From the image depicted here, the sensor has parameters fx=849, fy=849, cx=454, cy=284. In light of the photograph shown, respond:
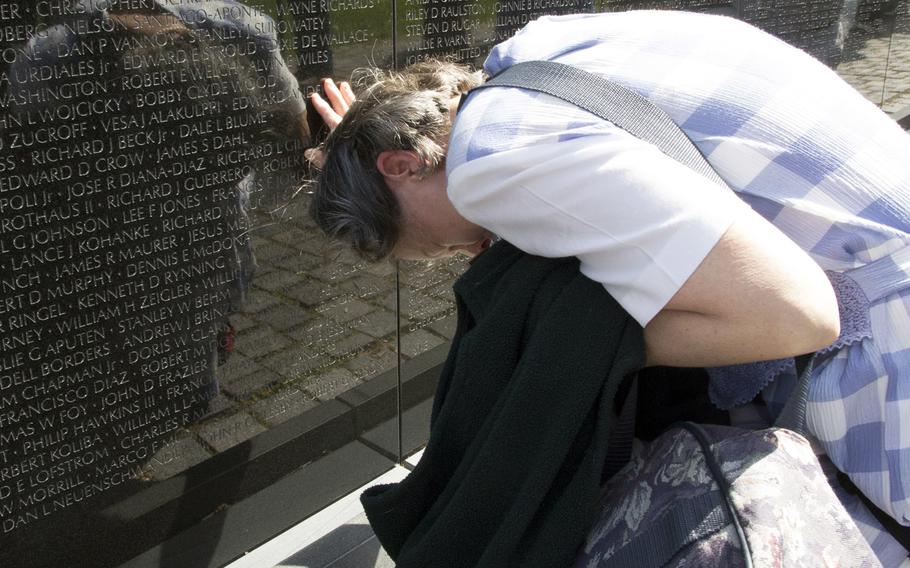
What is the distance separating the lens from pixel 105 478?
245 cm

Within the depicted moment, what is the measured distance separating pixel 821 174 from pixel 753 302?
0.30 meters

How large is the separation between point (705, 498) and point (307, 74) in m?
1.87

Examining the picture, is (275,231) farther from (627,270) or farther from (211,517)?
(627,270)

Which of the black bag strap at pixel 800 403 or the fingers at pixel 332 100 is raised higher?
the fingers at pixel 332 100

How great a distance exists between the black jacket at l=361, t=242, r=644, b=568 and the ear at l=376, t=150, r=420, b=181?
1.05 ft

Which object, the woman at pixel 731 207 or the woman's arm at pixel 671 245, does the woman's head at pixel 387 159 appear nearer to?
the woman at pixel 731 207

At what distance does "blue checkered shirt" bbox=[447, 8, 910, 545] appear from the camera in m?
1.38

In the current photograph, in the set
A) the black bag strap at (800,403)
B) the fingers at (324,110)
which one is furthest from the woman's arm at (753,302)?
the fingers at (324,110)

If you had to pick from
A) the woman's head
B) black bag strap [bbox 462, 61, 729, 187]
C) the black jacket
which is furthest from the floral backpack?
the woman's head

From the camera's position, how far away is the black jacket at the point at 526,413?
53.0 inches

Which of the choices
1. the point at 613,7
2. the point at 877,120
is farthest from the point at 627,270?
the point at 613,7

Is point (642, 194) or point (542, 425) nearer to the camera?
point (642, 194)

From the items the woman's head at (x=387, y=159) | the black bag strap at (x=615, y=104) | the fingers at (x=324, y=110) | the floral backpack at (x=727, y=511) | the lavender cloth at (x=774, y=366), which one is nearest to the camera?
the floral backpack at (x=727, y=511)

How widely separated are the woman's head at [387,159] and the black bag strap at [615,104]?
0.36 meters
